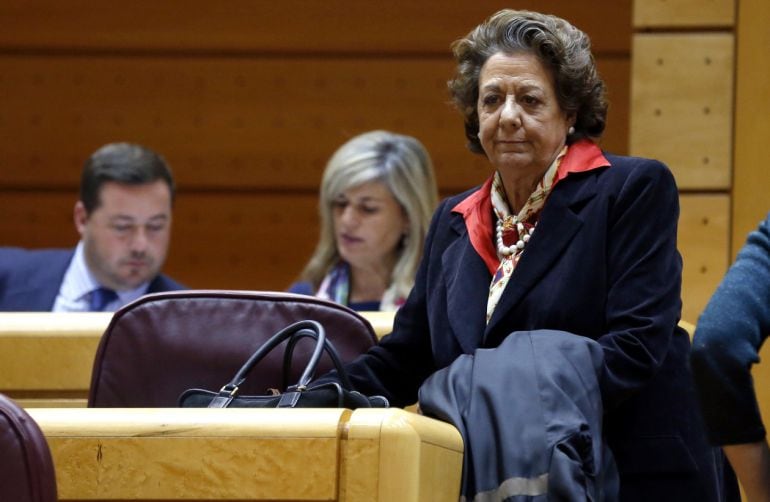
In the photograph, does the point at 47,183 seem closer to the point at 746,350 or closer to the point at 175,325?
the point at 175,325

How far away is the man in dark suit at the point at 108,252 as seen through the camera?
3639 mm

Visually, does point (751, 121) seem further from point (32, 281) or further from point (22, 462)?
point (22, 462)

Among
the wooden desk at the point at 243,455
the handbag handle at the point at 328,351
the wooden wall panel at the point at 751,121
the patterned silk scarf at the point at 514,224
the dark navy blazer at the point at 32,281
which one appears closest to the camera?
the wooden desk at the point at 243,455

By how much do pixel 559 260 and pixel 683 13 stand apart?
2.35 meters

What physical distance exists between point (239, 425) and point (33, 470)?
24 centimetres

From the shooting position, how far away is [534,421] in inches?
73.1

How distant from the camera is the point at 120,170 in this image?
380cm

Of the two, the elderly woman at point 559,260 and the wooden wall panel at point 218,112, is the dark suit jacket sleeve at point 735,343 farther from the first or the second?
the wooden wall panel at point 218,112

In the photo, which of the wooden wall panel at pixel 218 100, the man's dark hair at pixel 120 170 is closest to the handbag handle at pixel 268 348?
the man's dark hair at pixel 120 170

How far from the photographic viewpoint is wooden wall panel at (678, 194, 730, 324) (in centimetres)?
422

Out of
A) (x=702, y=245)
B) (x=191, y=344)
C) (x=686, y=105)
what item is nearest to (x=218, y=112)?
(x=686, y=105)

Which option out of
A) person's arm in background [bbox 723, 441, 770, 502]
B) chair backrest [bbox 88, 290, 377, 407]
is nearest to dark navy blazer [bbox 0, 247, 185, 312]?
chair backrest [bbox 88, 290, 377, 407]

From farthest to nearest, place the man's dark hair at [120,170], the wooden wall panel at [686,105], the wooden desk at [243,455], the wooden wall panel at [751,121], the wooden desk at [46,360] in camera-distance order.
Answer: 1. the wooden wall panel at [686,105]
2. the wooden wall panel at [751,121]
3. the man's dark hair at [120,170]
4. the wooden desk at [46,360]
5. the wooden desk at [243,455]

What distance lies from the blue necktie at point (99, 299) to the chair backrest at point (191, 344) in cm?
136
